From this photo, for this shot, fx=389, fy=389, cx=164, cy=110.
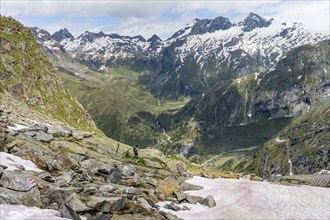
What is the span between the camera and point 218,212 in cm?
4431

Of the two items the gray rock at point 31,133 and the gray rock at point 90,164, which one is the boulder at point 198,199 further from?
the gray rock at point 31,133

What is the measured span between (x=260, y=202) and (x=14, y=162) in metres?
30.0

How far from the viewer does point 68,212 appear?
31453 millimetres

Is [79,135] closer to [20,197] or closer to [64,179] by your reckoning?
[64,179]

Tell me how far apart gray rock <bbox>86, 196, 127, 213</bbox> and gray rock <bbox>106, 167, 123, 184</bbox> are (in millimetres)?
11775

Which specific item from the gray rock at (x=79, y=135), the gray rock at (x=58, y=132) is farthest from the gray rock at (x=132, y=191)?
the gray rock at (x=58, y=132)

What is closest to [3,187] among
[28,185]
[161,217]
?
[28,185]

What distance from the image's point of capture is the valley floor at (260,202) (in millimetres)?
43688

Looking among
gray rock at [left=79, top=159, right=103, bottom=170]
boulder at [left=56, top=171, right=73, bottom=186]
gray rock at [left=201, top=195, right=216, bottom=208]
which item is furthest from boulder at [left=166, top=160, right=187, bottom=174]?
boulder at [left=56, top=171, right=73, bottom=186]

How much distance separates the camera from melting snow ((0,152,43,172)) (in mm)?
43353

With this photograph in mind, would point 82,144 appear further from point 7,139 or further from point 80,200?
point 80,200

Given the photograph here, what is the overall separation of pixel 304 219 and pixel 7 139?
38.7m

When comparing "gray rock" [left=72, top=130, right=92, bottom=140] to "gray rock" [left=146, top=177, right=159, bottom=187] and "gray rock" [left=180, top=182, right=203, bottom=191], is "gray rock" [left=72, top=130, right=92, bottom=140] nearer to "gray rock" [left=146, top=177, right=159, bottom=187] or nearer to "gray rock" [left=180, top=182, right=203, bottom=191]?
"gray rock" [left=146, top=177, right=159, bottom=187]

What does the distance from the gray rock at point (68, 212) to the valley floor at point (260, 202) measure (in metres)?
13.1
